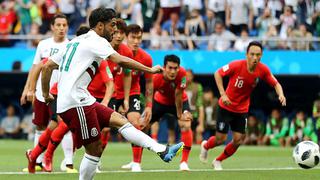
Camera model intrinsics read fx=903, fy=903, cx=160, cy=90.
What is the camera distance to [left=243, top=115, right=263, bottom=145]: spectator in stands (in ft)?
90.4

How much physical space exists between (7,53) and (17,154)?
8.20m

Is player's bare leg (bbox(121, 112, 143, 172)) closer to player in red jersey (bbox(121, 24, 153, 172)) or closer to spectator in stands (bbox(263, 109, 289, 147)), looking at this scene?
player in red jersey (bbox(121, 24, 153, 172))

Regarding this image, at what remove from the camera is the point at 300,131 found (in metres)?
26.9

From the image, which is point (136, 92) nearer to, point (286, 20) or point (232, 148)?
point (232, 148)

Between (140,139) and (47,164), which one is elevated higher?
(140,139)

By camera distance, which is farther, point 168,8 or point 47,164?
point 168,8

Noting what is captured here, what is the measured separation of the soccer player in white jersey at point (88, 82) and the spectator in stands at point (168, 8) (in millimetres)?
17231

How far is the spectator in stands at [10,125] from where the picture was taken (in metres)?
29.1

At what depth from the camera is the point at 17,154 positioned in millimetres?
19625

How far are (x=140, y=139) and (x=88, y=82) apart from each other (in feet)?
3.08

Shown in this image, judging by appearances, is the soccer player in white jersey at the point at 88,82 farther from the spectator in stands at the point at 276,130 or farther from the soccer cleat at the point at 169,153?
the spectator in stands at the point at 276,130

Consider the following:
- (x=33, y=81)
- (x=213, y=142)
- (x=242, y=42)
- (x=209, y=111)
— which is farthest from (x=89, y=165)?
(x=209, y=111)

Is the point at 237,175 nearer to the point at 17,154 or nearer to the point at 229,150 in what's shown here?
the point at 229,150

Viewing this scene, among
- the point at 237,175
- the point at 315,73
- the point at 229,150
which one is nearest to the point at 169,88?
the point at 229,150
